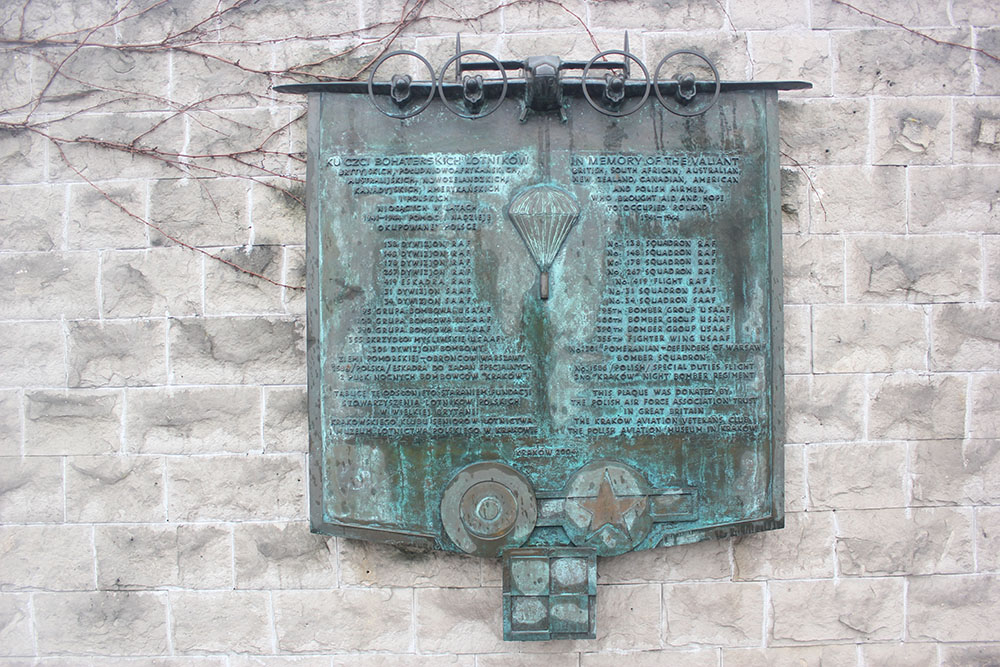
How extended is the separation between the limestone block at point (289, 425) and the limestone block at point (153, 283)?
577mm

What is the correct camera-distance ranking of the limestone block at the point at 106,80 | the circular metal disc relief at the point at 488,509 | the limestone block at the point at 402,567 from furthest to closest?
the limestone block at the point at 106,80
the limestone block at the point at 402,567
the circular metal disc relief at the point at 488,509

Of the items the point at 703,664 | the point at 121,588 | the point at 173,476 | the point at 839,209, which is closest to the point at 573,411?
the point at 703,664

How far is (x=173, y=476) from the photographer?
3082 millimetres

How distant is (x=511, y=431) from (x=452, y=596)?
0.83m

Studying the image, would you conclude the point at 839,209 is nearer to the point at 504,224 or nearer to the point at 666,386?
the point at 666,386

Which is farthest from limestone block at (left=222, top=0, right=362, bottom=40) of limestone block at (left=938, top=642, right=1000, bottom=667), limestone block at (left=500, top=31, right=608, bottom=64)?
limestone block at (left=938, top=642, right=1000, bottom=667)

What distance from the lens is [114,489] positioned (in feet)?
10.1

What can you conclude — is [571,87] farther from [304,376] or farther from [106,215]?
[106,215]

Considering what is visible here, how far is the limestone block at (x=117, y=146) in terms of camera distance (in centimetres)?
313

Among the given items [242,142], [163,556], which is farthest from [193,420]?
[242,142]

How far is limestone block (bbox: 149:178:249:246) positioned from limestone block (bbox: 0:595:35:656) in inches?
68.8

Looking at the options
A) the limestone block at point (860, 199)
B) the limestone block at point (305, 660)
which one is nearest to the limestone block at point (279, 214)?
the limestone block at point (305, 660)

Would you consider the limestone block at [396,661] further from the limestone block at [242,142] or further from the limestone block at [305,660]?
the limestone block at [242,142]

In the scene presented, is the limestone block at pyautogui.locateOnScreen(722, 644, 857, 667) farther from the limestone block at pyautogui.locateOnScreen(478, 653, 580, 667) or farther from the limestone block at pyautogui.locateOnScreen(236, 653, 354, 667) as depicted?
the limestone block at pyautogui.locateOnScreen(236, 653, 354, 667)
